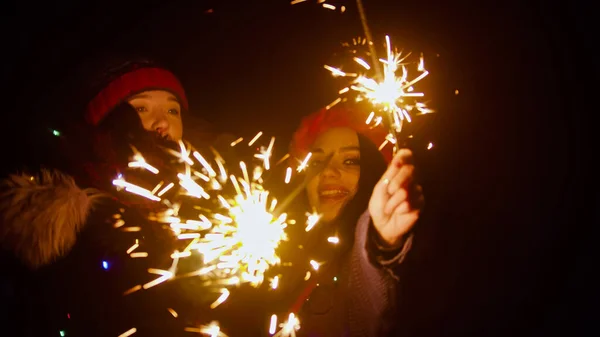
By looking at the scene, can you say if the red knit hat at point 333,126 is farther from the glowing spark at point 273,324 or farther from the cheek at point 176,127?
the glowing spark at point 273,324

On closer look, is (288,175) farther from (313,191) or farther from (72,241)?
(72,241)

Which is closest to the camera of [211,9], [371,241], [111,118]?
[371,241]

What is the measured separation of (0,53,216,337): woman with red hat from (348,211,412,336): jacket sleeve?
0.97 meters

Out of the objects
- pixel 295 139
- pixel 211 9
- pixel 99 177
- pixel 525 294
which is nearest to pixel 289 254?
pixel 295 139

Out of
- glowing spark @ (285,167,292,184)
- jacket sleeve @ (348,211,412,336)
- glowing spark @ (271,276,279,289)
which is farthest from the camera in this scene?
glowing spark @ (285,167,292,184)

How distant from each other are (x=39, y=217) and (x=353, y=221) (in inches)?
61.6

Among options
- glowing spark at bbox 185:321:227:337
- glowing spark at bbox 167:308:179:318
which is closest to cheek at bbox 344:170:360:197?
glowing spark at bbox 185:321:227:337

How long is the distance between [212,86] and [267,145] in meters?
0.76

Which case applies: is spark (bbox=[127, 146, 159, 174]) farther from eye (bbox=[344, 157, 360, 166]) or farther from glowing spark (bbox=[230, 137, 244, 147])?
eye (bbox=[344, 157, 360, 166])

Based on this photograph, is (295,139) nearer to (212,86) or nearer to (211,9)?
(212,86)

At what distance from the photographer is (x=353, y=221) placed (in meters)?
2.24

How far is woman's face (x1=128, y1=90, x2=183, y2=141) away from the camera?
2297 millimetres

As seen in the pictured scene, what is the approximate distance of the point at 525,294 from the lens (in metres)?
2.37

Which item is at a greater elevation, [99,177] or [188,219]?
[99,177]
